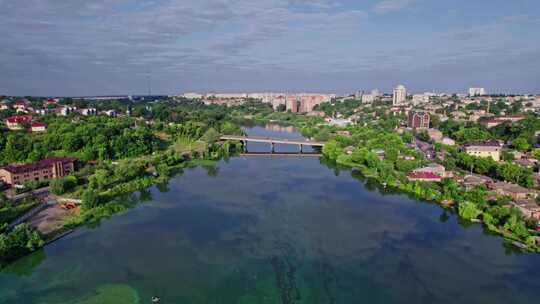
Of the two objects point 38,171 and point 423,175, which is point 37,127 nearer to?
point 38,171

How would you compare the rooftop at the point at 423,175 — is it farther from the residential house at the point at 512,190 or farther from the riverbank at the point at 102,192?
the riverbank at the point at 102,192

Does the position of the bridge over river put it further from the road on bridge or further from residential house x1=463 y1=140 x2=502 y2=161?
residential house x1=463 y1=140 x2=502 y2=161

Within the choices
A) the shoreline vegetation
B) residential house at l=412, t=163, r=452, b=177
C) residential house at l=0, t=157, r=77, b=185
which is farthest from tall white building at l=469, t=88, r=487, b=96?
residential house at l=0, t=157, r=77, b=185

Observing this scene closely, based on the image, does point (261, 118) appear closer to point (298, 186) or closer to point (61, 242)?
point (298, 186)

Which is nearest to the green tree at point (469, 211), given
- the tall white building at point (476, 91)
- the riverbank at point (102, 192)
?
the riverbank at point (102, 192)

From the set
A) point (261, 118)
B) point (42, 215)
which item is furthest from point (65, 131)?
point (261, 118)

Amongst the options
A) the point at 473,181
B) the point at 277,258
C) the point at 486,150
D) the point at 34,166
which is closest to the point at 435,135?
the point at 486,150

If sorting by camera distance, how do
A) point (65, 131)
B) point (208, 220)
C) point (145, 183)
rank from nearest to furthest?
point (208, 220) < point (145, 183) < point (65, 131)
